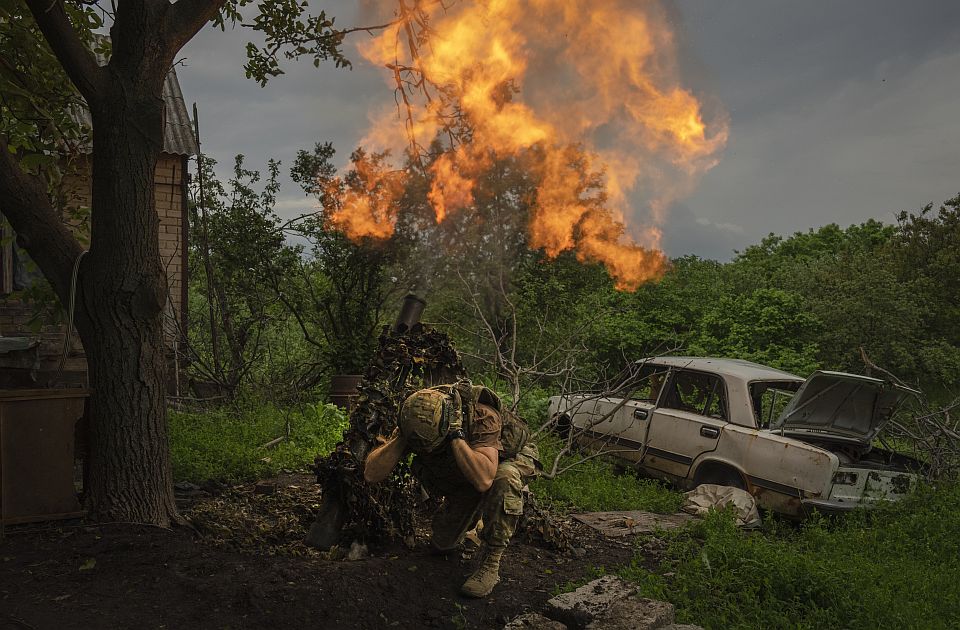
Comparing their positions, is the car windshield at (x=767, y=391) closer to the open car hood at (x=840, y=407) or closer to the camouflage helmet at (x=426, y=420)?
the open car hood at (x=840, y=407)

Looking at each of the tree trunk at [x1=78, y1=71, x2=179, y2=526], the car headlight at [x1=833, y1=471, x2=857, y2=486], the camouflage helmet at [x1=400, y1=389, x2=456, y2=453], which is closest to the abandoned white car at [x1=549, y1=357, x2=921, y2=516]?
the car headlight at [x1=833, y1=471, x2=857, y2=486]

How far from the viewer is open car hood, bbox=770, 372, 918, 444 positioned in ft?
21.9

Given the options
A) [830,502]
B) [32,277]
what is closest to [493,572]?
[830,502]

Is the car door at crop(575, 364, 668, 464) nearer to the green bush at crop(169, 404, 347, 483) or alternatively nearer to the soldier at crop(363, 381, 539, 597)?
the soldier at crop(363, 381, 539, 597)

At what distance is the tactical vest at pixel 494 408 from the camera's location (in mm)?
4453

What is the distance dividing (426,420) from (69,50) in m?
3.64

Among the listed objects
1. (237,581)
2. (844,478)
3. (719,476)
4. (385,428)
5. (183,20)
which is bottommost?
(237,581)

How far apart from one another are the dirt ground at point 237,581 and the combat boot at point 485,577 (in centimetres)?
6

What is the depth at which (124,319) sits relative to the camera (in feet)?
15.7

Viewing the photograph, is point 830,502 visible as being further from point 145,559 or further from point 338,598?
point 145,559

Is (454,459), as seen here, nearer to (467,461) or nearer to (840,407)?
(467,461)

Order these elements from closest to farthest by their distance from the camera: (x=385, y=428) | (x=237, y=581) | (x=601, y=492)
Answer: (x=237, y=581), (x=385, y=428), (x=601, y=492)

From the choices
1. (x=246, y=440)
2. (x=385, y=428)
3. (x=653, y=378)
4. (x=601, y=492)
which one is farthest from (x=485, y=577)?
(x=246, y=440)

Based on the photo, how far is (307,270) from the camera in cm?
1312
